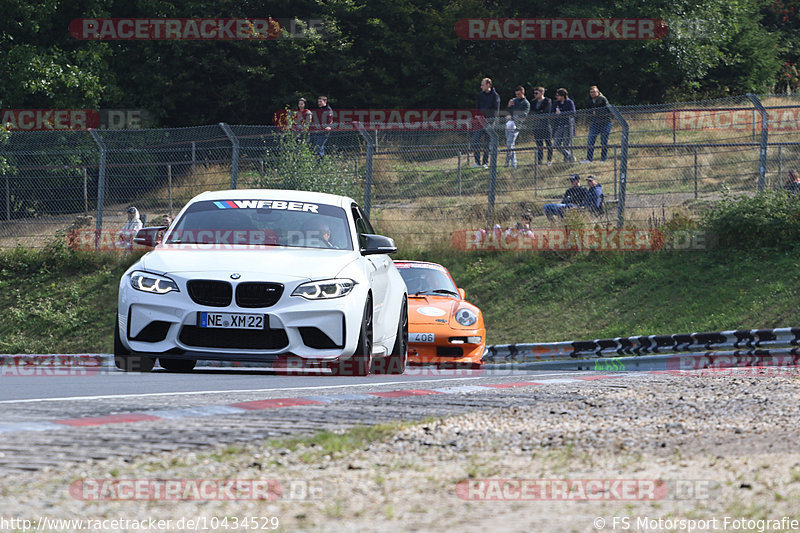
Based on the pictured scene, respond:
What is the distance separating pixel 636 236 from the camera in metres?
20.7

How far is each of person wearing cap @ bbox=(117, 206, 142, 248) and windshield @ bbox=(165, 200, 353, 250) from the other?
41.5ft

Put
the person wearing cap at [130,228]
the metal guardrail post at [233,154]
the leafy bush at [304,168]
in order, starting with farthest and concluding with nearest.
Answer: the person wearing cap at [130,228], the leafy bush at [304,168], the metal guardrail post at [233,154]

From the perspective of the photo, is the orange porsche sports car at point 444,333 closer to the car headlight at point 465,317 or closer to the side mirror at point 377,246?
the car headlight at point 465,317

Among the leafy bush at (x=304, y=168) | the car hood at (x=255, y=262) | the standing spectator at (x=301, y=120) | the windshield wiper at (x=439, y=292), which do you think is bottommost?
the windshield wiper at (x=439, y=292)

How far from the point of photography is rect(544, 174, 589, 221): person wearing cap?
68.9 ft

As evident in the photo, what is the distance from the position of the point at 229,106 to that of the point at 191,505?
120ft

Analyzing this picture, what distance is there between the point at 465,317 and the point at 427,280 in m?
1.32

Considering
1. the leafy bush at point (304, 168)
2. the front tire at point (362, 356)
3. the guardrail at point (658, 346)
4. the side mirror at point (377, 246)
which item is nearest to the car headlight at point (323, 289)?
the front tire at point (362, 356)

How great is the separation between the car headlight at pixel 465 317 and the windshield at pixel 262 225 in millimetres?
4655

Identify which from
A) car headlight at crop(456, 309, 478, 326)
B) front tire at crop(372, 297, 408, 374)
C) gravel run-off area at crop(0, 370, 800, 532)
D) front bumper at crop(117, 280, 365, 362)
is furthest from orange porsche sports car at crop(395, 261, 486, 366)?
gravel run-off area at crop(0, 370, 800, 532)

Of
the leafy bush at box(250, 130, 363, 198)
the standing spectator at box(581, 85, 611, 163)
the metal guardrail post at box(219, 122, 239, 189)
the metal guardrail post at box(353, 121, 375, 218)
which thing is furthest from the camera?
the leafy bush at box(250, 130, 363, 198)

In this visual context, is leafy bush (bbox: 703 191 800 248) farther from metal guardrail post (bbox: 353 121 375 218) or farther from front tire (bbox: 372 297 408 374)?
front tire (bbox: 372 297 408 374)

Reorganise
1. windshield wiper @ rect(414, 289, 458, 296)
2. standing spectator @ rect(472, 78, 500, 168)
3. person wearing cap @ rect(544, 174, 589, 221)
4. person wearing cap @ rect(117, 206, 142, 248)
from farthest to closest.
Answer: person wearing cap @ rect(117, 206, 142, 248) < standing spectator @ rect(472, 78, 500, 168) < person wearing cap @ rect(544, 174, 589, 221) < windshield wiper @ rect(414, 289, 458, 296)

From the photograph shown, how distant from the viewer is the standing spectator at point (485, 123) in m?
21.1
